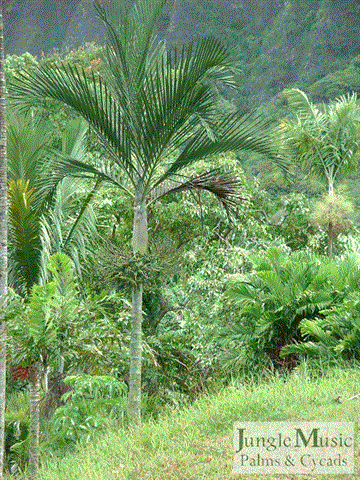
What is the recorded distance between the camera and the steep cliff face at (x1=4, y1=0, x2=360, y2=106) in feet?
126

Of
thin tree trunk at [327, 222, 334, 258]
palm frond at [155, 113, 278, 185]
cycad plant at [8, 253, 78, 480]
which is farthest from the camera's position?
thin tree trunk at [327, 222, 334, 258]

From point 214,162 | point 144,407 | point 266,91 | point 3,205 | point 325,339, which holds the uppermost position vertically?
point 266,91

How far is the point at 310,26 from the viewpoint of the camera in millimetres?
43719

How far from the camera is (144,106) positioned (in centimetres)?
593

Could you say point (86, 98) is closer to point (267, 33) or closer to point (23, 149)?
point (23, 149)

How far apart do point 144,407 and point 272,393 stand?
3.06 metres

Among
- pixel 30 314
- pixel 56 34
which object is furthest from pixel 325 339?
pixel 56 34

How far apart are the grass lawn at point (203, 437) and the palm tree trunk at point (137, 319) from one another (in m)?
0.34

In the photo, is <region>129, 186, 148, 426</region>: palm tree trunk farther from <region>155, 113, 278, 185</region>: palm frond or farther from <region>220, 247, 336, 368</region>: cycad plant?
<region>220, 247, 336, 368</region>: cycad plant

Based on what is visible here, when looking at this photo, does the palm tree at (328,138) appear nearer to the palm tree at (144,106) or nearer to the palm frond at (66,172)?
the palm tree at (144,106)

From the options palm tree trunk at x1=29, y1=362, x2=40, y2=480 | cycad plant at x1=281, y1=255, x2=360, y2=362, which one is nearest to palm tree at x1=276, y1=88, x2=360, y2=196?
cycad plant at x1=281, y1=255, x2=360, y2=362

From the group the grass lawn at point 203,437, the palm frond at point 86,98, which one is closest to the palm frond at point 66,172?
the palm frond at point 86,98

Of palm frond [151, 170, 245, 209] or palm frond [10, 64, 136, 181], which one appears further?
palm frond [151, 170, 245, 209]

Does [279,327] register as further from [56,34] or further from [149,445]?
[56,34]
